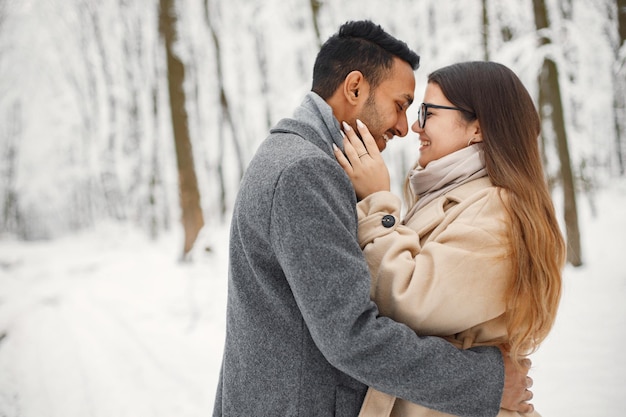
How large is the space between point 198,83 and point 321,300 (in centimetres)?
2249

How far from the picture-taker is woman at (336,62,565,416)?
4.64ft

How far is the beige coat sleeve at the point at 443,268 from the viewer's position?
139 cm

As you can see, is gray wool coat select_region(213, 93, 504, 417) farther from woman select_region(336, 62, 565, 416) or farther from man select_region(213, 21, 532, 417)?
woman select_region(336, 62, 565, 416)

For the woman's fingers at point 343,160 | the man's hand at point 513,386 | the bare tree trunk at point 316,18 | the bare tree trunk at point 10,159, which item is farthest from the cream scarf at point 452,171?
the bare tree trunk at point 10,159

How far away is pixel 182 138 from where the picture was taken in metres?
9.52

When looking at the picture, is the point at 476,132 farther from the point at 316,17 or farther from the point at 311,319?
the point at 316,17

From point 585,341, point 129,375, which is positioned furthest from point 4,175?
point 585,341

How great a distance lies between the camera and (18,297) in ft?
30.5

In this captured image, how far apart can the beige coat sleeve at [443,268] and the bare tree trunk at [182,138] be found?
336 inches

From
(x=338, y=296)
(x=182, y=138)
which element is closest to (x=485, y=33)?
(x=182, y=138)

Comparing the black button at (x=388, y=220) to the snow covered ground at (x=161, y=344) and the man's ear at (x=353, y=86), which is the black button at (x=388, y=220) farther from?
the snow covered ground at (x=161, y=344)

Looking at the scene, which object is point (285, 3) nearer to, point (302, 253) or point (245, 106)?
point (245, 106)

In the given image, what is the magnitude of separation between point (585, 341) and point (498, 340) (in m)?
4.24

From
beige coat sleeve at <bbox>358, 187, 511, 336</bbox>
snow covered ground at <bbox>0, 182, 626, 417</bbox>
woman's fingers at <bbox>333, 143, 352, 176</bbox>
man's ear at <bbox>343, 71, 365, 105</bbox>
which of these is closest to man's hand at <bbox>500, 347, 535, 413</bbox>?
beige coat sleeve at <bbox>358, 187, 511, 336</bbox>
